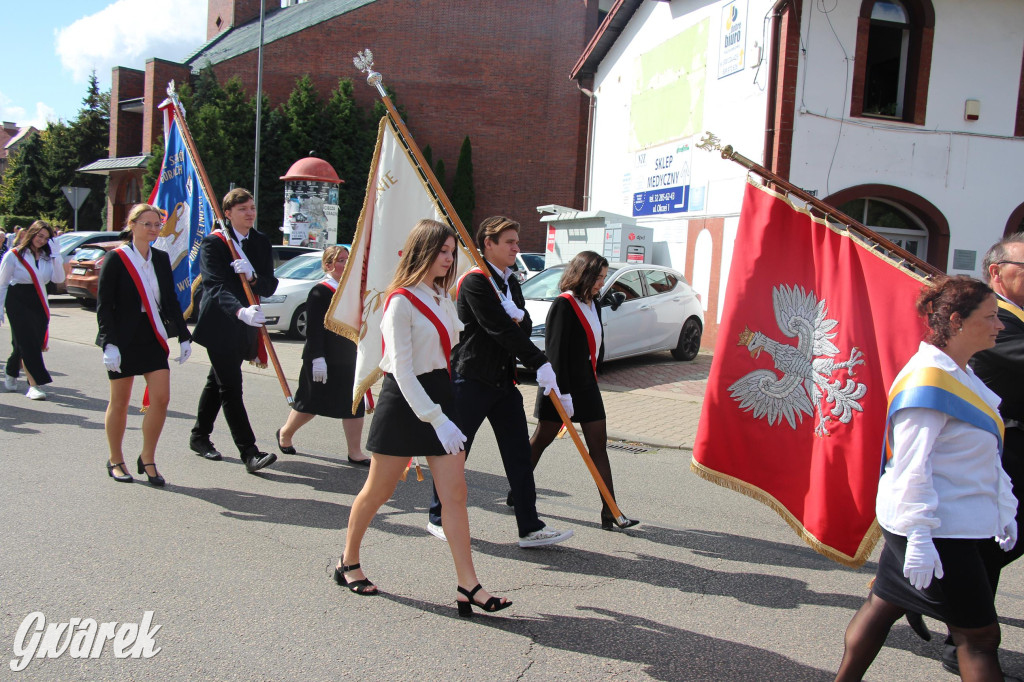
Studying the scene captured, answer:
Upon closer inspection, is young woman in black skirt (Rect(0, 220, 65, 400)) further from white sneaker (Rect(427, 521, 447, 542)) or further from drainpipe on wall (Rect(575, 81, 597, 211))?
drainpipe on wall (Rect(575, 81, 597, 211))

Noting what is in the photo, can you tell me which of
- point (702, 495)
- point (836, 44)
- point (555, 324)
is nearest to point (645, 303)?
point (836, 44)

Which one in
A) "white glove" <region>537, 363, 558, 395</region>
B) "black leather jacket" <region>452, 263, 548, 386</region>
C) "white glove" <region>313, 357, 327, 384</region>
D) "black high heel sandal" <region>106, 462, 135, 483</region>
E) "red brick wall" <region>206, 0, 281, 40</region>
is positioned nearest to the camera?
"black leather jacket" <region>452, 263, 548, 386</region>

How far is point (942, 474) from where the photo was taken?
2691 millimetres

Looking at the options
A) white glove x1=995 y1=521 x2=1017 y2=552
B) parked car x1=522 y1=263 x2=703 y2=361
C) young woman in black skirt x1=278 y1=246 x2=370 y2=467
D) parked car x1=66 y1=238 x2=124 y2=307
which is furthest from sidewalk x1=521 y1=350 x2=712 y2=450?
parked car x1=66 y1=238 x2=124 y2=307

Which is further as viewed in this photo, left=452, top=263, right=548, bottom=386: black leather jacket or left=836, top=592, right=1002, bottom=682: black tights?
left=452, top=263, right=548, bottom=386: black leather jacket

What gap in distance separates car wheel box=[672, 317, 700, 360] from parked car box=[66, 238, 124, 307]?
38.8 ft

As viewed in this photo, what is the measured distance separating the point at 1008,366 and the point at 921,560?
1.10 meters

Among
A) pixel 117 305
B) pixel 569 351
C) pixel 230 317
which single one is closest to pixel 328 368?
pixel 230 317

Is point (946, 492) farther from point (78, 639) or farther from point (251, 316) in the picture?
point (251, 316)

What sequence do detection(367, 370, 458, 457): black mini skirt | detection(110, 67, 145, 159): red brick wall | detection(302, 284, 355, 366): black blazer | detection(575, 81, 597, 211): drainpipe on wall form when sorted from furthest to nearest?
detection(110, 67, 145, 159): red brick wall
detection(575, 81, 597, 211): drainpipe on wall
detection(302, 284, 355, 366): black blazer
detection(367, 370, 458, 457): black mini skirt

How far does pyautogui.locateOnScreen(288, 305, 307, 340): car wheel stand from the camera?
14.4 m

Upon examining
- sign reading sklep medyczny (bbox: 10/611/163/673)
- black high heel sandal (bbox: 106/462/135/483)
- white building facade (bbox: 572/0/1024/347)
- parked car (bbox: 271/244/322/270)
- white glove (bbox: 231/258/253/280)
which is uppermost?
white building facade (bbox: 572/0/1024/347)

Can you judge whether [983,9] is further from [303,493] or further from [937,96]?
[303,493]

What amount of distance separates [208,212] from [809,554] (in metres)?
5.33
